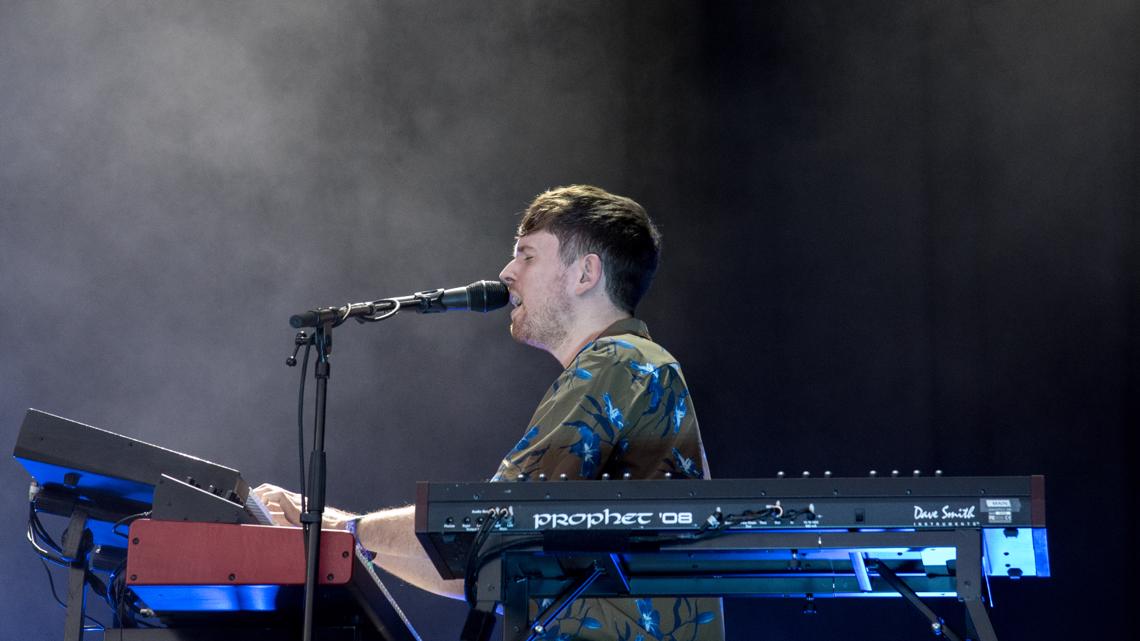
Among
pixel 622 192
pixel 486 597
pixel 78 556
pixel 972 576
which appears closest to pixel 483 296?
pixel 486 597

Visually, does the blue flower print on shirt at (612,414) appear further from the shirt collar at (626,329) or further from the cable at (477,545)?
the cable at (477,545)

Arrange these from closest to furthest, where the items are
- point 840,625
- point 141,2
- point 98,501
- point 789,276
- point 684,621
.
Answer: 1. point 684,621
2. point 98,501
3. point 840,625
4. point 789,276
5. point 141,2

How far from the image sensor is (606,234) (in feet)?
10.6

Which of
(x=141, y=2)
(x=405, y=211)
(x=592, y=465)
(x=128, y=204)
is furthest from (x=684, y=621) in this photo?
(x=141, y=2)

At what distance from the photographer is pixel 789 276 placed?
16.1 feet

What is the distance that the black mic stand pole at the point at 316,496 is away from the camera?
2.25 meters

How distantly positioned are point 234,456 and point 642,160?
2181 mm

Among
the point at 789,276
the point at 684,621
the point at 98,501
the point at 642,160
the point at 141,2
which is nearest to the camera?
the point at 684,621

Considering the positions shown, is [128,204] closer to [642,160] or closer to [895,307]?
[642,160]

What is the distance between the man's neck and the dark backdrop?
6.15 ft

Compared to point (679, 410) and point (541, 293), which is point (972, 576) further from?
point (541, 293)

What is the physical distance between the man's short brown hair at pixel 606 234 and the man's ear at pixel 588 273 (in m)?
0.02

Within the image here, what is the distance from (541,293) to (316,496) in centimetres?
101

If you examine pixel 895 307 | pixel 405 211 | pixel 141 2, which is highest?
pixel 141 2
